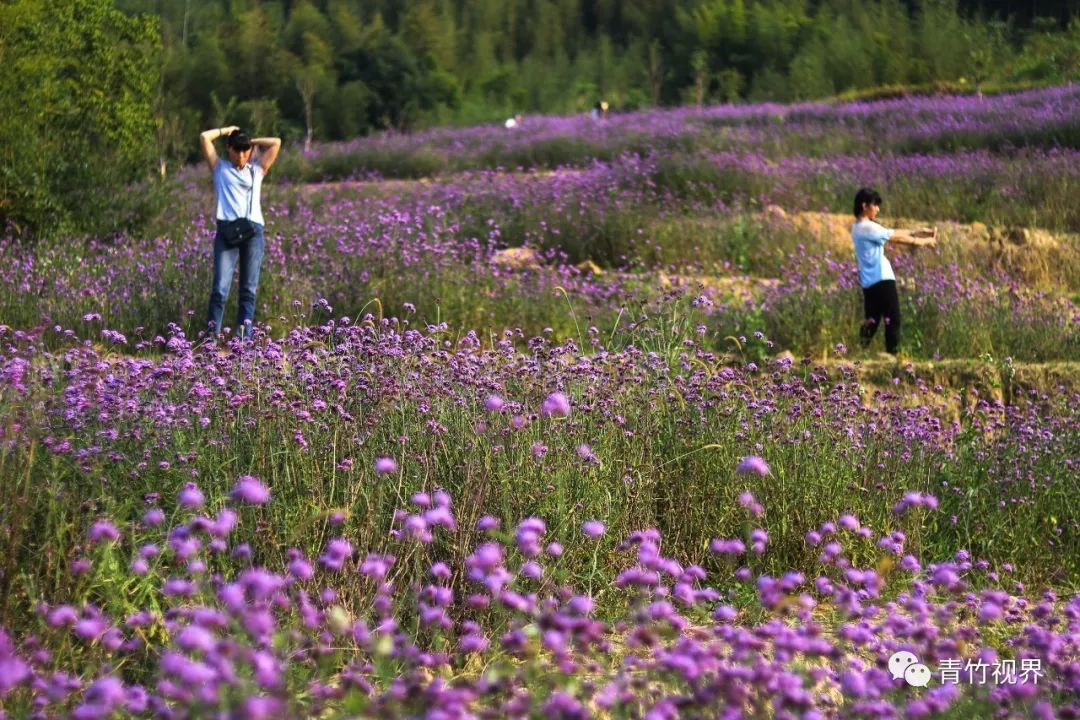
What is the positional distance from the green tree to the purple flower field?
1981mm

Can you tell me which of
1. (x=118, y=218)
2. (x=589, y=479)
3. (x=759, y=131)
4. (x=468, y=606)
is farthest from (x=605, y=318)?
(x=759, y=131)

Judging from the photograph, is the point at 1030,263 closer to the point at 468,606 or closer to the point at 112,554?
the point at 468,606

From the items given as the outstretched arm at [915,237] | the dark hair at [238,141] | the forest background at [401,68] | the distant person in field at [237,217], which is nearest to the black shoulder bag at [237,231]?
the distant person in field at [237,217]

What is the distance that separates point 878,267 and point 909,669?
5.79 m

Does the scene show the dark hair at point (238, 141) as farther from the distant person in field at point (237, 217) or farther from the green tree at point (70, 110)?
the green tree at point (70, 110)

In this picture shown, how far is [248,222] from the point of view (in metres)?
7.92

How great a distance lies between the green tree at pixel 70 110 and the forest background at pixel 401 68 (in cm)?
3

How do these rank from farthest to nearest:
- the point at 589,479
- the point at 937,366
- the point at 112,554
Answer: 1. the point at 937,366
2. the point at 589,479
3. the point at 112,554

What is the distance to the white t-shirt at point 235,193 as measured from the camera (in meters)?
7.99

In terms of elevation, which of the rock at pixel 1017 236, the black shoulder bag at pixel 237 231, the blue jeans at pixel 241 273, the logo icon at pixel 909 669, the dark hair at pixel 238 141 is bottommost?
the logo icon at pixel 909 669

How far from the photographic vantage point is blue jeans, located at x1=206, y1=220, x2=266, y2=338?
7.85 metres

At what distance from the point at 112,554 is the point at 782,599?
1.90 m

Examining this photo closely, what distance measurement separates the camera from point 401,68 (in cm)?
3434

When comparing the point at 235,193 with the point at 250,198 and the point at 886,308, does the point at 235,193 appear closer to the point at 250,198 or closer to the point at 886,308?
the point at 250,198
